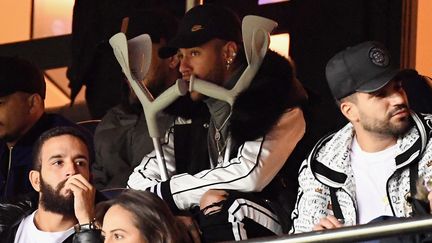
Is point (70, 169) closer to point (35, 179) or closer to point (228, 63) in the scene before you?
point (35, 179)

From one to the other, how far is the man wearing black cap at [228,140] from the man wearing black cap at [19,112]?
0.58m

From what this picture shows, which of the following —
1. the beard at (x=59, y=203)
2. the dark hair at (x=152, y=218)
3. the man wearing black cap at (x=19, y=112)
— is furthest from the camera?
the man wearing black cap at (x=19, y=112)

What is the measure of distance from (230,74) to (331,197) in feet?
2.81

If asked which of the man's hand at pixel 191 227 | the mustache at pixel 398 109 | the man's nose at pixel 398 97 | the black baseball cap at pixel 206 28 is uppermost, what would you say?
the black baseball cap at pixel 206 28

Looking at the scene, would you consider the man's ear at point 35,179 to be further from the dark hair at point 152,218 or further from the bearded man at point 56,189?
the dark hair at point 152,218

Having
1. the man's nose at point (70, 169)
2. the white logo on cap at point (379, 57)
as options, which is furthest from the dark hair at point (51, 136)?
the white logo on cap at point (379, 57)

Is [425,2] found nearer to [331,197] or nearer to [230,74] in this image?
[230,74]

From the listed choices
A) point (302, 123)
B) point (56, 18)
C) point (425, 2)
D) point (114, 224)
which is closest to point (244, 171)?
point (302, 123)

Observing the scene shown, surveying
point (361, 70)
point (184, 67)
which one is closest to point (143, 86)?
point (184, 67)

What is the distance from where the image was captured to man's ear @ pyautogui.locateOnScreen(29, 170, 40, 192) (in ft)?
22.4

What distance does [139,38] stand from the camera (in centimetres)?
713

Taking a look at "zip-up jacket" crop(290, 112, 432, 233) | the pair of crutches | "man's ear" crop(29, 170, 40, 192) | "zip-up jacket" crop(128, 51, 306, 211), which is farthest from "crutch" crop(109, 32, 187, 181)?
"zip-up jacket" crop(290, 112, 432, 233)

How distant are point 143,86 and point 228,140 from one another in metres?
0.51

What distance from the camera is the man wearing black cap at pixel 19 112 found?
735cm
